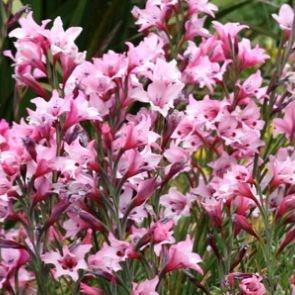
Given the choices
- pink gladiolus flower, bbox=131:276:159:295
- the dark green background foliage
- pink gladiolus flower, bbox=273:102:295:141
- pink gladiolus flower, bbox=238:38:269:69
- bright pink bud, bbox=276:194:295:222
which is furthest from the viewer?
the dark green background foliage

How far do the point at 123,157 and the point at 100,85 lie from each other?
0.16 metres

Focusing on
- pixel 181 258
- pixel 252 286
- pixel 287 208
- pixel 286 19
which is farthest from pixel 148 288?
pixel 286 19

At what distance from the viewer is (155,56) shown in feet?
6.26

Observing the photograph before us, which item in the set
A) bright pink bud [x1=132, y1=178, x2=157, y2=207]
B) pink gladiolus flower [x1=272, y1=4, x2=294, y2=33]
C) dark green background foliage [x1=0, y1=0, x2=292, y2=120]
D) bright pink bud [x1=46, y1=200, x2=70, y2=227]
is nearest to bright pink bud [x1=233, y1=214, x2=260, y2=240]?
bright pink bud [x1=132, y1=178, x2=157, y2=207]

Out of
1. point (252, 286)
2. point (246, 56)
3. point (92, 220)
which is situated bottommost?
point (252, 286)

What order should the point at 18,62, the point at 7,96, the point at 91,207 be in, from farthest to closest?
the point at 7,96 < the point at 18,62 < the point at 91,207

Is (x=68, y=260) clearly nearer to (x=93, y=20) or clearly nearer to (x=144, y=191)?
(x=144, y=191)

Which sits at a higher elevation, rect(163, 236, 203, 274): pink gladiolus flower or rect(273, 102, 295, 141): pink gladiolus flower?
rect(273, 102, 295, 141): pink gladiolus flower

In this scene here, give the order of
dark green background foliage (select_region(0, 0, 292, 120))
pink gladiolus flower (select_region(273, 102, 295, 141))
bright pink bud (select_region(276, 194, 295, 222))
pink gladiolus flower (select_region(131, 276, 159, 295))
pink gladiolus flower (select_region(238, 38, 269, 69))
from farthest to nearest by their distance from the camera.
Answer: dark green background foliage (select_region(0, 0, 292, 120)) → pink gladiolus flower (select_region(238, 38, 269, 69)) → pink gladiolus flower (select_region(273, 102, 295, 141)) → bright pink bud (select_region(276, 194, 295, 222)) → pink gladiolus flower (select_region(131, 276, 159, 295))

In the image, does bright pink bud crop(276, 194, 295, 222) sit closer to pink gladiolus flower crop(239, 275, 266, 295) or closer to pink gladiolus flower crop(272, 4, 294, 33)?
pink gladiolus flower crop(239, 275, 266, 295)

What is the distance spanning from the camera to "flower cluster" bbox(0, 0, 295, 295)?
1.68m

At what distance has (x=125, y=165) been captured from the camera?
1726 mm

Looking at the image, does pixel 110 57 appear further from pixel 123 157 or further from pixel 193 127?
pixel 193 127

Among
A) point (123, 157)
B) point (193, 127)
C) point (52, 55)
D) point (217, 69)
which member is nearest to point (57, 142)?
point (123, 157)
